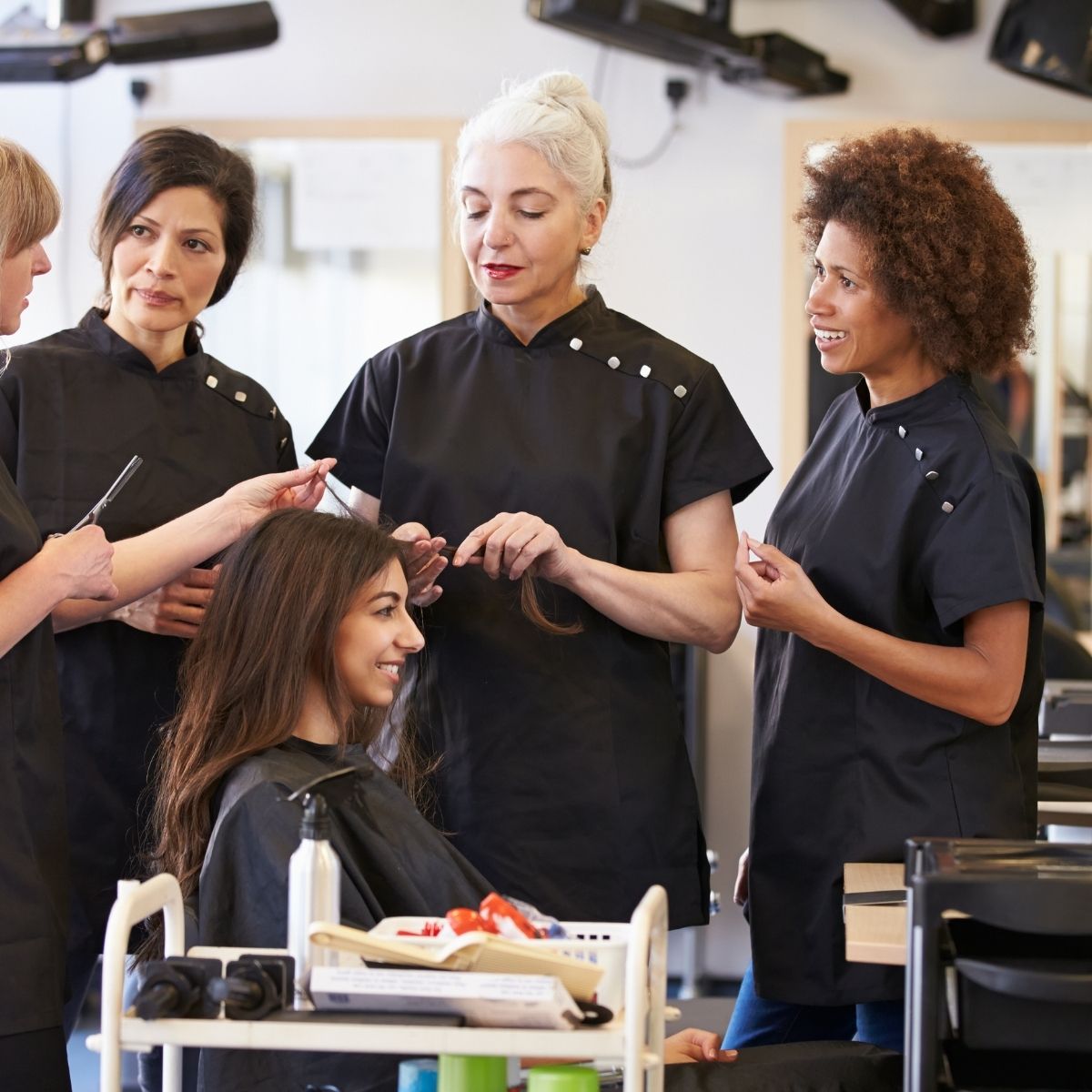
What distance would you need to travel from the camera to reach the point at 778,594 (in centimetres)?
183

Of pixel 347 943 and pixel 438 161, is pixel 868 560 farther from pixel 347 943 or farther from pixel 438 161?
pixel 438 161

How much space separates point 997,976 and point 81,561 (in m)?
1.00

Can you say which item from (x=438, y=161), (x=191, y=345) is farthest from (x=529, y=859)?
(x=438, y=161)

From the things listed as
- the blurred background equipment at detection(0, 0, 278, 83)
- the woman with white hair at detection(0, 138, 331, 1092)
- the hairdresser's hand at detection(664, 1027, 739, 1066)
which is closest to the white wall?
the blurred background equipment at detection(0, 0, 278, 83)

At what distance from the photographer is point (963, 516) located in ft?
6.10

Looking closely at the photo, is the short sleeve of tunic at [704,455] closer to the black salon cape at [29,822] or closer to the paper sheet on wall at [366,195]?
the black salon cape at [29,822]

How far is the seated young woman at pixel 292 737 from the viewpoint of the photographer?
1.64m

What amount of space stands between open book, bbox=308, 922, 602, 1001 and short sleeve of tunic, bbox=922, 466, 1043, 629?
79 cm

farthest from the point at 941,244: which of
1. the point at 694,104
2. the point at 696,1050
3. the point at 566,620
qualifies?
the point at 694,104

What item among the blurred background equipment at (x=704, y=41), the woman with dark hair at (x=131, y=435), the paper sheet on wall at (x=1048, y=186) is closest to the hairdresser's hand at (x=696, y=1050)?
the woman with dark hair at (x=131, y=435)

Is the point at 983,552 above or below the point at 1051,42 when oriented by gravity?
below

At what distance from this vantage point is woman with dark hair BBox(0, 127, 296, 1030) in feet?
6.56

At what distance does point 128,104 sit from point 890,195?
10.1ft

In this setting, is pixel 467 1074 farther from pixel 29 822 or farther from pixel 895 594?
pixel 895 594
